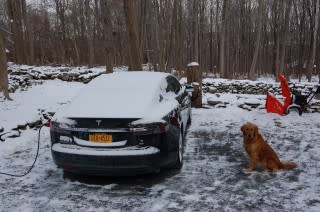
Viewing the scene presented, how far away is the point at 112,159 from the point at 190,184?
1.19 meters

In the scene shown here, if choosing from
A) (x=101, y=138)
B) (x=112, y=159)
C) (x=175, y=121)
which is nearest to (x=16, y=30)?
(x=175, y=121)

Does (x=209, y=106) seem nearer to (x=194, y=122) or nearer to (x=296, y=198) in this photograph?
(x=194, y=122)

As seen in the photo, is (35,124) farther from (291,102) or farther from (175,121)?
(291,102)

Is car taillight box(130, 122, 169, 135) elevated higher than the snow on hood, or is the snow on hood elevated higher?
the snow on hood

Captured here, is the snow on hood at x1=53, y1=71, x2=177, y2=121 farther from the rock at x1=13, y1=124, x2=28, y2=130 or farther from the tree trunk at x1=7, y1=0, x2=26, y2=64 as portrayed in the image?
the tree trunk at x1=7, y1=0, x2=26, y2=64

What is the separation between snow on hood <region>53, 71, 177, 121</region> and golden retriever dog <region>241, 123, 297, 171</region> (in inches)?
51.4

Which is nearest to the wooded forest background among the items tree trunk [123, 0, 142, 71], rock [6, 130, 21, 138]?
tree trunk [123, 0, 142, 71]

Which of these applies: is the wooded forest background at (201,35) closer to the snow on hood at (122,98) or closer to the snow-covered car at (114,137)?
the snow on hood at (122,98)

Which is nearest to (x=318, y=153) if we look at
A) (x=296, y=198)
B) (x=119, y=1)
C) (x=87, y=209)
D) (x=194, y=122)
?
(x=296, y=198)

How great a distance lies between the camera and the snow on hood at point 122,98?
462cm

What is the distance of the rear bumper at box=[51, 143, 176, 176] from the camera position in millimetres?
4375

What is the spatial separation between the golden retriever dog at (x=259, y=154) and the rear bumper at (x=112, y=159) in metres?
1.48

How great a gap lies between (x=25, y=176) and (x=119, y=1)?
27.1 meters

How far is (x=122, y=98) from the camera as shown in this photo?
5074 mm
